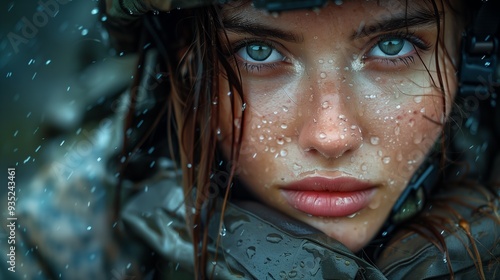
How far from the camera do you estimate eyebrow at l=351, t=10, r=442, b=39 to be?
1.12m

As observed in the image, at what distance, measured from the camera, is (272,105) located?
1.19 m

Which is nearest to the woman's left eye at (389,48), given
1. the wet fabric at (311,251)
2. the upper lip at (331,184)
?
the upper lip at (331,184)

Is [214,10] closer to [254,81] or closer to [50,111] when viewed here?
[254,81]

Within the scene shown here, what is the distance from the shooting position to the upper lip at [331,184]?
1182 mm

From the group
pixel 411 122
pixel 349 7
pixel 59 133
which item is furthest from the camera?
pixel 59 133

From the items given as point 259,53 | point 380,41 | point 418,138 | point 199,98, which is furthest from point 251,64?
point 418,138

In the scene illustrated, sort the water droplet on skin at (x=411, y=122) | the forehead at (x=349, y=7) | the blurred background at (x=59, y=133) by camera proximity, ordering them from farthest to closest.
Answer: the blurred background at (x=59, y=133)
the water droplet on skin at (x=411, y=122)
the forehead at (x=349, y=7)

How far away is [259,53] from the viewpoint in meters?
1.20

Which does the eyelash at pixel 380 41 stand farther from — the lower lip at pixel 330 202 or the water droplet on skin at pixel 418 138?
the lower lip at pixel 330 202

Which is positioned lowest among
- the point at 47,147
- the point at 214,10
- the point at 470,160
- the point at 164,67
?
the point at 470,160

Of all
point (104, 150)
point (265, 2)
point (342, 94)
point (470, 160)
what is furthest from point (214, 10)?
point (470, 160)

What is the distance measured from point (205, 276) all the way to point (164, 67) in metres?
0.51

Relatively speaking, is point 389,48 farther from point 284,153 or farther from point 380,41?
point 284,153

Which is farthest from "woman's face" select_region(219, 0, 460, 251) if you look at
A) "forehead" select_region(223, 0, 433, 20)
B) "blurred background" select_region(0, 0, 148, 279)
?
"blurred background" select_region(0, 0, 148, 279)
